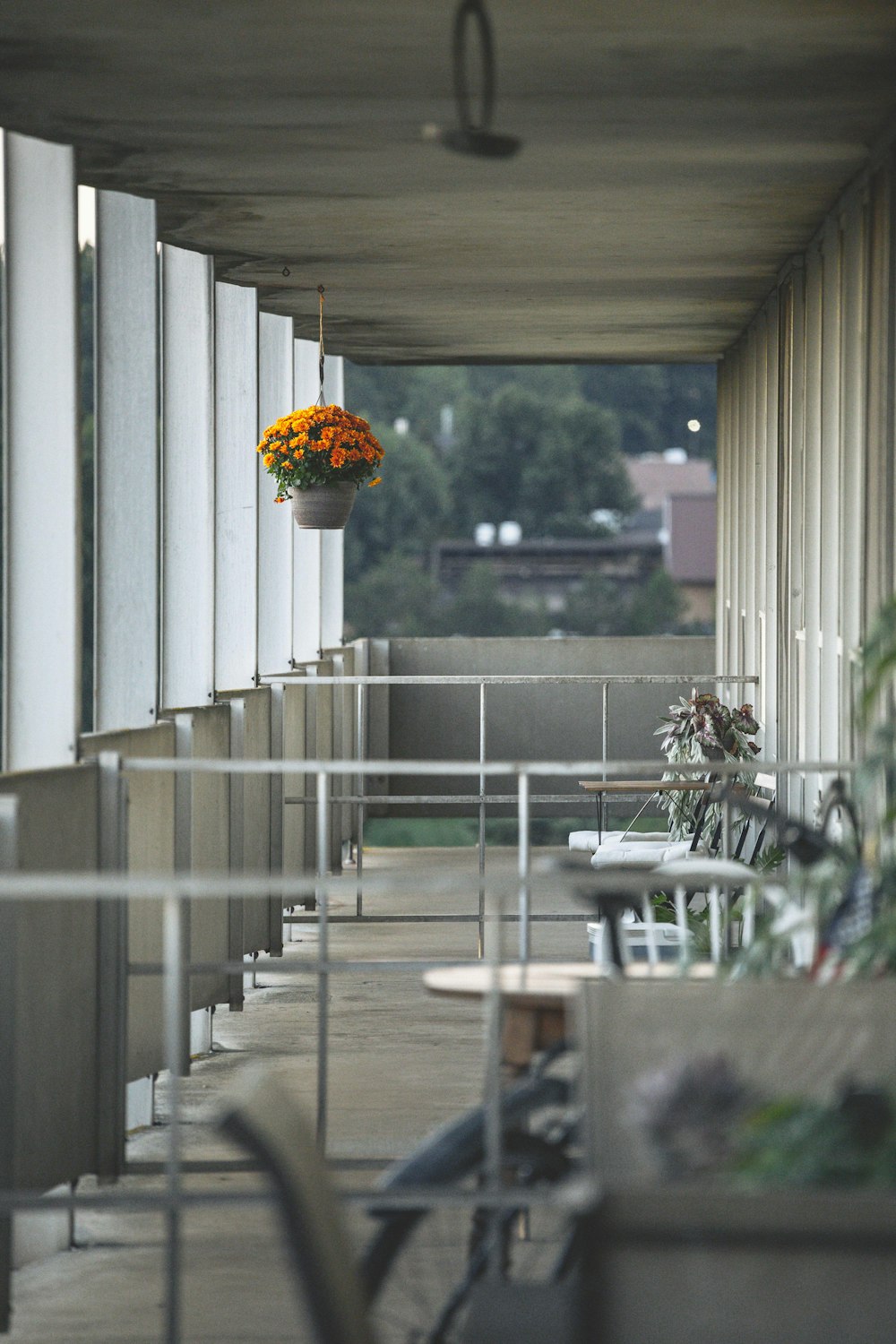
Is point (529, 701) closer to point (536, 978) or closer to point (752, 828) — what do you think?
point (752, 828)

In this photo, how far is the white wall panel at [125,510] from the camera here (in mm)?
5488

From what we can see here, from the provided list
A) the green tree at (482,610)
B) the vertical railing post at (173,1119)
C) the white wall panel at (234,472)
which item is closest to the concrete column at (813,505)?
the white wall panel at (234,472)

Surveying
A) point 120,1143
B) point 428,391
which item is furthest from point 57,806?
point 428,391

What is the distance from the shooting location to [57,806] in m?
4.21

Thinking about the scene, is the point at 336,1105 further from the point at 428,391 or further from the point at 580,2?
the point at 428,391

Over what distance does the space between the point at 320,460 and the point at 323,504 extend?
8.2 inches

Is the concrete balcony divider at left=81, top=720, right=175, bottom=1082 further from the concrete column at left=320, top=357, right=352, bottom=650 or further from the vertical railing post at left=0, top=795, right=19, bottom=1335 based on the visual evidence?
the concrete column at left=320, top=357, right=352, bottom=650

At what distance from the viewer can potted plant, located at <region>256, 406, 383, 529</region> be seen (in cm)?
709

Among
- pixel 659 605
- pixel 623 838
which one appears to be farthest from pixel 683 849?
pixel 659 605

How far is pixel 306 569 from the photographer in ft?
32.5

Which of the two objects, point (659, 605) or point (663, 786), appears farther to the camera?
point (659, 605)

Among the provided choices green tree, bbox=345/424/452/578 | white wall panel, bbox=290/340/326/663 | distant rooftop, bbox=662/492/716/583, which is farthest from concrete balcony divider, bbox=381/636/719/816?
distant rooftop, bbox=662/492/716/583

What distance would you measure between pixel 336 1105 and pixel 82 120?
294 cm

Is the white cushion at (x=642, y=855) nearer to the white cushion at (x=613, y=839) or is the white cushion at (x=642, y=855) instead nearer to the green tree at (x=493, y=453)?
the white cushion at (x=613, y=839)
